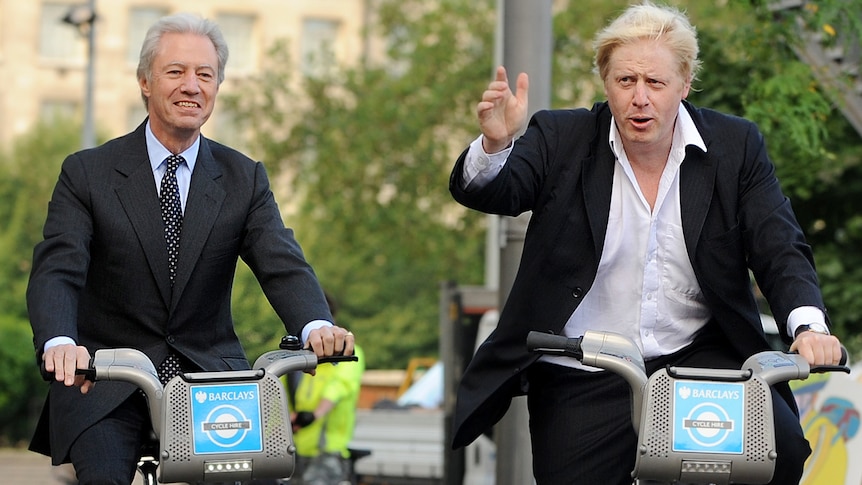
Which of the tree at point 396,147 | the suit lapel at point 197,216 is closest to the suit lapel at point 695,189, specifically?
the suit lapel at point 197,216

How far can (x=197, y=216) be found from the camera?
4.88 metres

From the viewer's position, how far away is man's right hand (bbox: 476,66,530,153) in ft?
14.6

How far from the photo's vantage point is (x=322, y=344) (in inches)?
178

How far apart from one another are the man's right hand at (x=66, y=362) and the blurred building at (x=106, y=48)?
4644 cm

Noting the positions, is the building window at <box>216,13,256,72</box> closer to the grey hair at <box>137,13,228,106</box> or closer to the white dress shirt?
the grey hair at <box>137,13,228,106</box>

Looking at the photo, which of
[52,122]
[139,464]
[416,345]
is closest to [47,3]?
[52,122]

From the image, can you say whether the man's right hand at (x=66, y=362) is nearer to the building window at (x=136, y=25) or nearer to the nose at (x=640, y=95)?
the nose at (x=640, y=95)

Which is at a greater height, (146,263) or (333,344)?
(146,263)

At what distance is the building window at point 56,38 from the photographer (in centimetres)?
5178

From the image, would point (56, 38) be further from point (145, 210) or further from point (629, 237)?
point (629, 237)

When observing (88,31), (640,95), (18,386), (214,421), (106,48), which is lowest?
(18,386)

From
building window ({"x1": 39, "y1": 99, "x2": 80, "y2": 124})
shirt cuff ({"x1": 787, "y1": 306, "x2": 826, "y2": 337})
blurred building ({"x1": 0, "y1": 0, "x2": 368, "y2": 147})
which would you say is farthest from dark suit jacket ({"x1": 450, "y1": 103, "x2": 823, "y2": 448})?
building window ({"x1": 39, "y1": 99, "x2": 80, "y2": 124})

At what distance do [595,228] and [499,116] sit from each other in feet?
1.47

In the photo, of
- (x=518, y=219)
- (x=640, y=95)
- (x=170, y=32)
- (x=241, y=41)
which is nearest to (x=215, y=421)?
(x=170, y=32)
